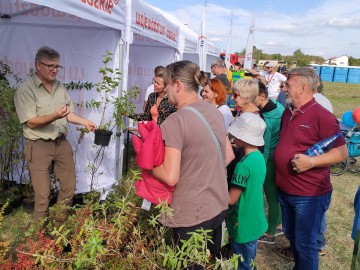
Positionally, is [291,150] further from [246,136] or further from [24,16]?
[24,16]

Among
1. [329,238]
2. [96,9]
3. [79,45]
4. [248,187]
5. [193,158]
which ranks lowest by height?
[329,238]

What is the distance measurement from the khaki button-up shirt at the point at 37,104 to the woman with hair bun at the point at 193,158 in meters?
1.63

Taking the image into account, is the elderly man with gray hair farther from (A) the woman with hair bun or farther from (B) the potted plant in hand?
(B) the potted plant in hand

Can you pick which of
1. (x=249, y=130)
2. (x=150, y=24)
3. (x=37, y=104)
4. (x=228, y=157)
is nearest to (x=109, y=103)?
(x=37, y=104)

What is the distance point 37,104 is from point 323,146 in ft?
8.08

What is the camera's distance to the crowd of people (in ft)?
5.88

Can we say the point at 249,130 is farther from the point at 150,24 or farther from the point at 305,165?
the point at 150,24

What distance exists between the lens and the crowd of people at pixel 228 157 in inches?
70.6

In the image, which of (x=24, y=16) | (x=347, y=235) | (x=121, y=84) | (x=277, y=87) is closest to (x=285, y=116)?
(x=121, y=84)

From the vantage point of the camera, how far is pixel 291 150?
98.1 inches

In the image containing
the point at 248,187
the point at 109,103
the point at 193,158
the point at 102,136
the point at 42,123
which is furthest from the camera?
the point at 109,103

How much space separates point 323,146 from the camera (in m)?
2.34

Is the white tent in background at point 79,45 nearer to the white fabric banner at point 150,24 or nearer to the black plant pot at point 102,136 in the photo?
the white fabric banner at point 150,24

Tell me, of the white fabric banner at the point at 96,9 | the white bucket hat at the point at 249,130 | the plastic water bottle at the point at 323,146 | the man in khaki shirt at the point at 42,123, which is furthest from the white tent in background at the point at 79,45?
the plastic water bottle at the point at 323,146
